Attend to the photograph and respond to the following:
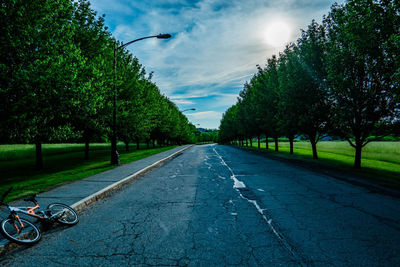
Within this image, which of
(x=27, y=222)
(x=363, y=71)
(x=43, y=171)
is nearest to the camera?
(x=27, y=222)

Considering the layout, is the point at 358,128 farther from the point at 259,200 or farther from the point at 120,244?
the point at 120,244

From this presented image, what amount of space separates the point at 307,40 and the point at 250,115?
54.5 ft

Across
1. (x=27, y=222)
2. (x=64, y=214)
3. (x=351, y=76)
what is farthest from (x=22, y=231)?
(x=351, y=76)

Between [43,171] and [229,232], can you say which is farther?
[43,171]

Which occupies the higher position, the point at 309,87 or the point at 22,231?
the point at 309,87

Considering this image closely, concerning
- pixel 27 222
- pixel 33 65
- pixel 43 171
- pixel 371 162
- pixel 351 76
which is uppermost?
pixel 351 76

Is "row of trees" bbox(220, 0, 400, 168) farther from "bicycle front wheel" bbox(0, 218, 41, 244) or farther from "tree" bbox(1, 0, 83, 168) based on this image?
"tree" bbox(1, 0, 83, 168)

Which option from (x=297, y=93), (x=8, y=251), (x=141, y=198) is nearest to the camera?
(x=8, y=251)

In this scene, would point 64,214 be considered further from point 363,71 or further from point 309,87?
point 309,87

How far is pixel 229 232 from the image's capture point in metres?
3.95

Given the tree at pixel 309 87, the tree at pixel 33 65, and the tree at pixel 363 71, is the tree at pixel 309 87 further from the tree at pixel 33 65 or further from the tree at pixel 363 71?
the tree at pixel 33 65

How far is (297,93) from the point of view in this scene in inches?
661

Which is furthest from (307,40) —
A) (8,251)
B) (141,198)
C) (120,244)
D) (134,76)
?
(8,251)

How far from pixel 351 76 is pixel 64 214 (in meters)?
14.9
